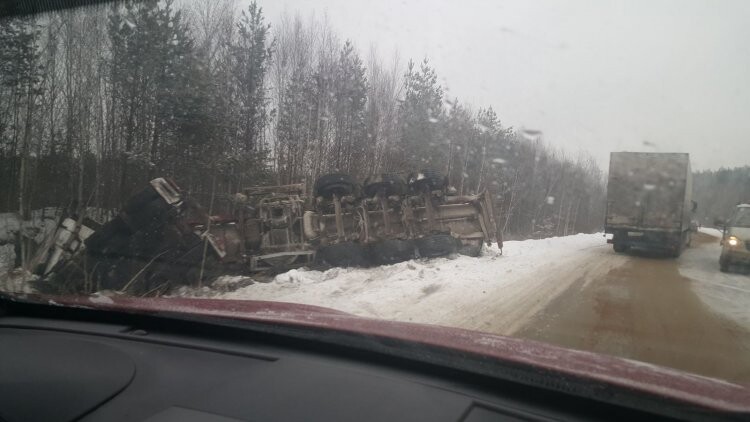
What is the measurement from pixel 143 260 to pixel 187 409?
777 centimetres

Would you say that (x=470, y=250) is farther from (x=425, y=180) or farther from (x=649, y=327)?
(x=649, y=327)

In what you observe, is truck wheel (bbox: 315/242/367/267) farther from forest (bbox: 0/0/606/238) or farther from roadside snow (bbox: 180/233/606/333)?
forest (bbox: 0/0/606/238)

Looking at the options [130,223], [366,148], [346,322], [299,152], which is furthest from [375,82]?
[346,322]

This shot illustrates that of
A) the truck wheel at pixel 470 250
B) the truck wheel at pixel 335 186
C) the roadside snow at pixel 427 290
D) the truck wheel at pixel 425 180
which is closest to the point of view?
the roadside snow at pixel 427 290

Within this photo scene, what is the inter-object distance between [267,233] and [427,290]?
4.27 meters

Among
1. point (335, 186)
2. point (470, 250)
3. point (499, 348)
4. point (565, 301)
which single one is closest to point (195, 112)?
point (335, 186)

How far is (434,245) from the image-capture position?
39.8ft

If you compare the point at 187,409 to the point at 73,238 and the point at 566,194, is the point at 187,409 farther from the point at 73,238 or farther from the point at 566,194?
the point at 566,194

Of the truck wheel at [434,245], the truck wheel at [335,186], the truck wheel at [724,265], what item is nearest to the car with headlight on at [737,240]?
the truck wheel at [724,265]

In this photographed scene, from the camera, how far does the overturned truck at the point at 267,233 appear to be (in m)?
8.84

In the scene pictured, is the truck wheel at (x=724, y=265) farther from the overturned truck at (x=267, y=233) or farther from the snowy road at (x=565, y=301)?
the overturned truck at (x=267, y=233)

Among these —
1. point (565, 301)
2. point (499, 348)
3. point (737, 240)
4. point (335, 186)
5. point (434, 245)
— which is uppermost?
point (335, 186)

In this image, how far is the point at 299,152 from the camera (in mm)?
23891

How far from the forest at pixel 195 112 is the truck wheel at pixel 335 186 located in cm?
525
